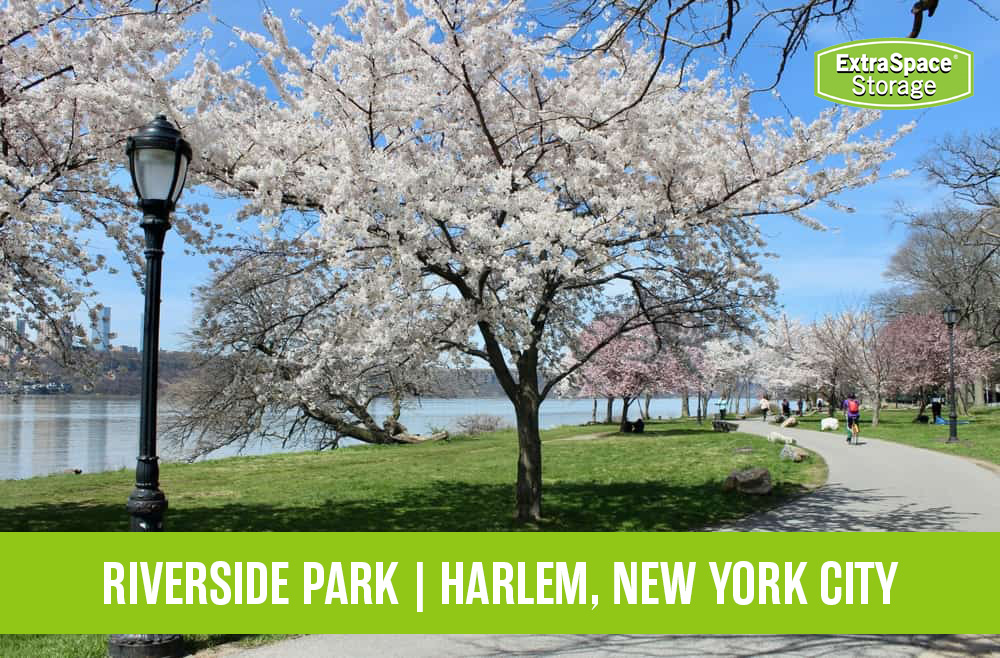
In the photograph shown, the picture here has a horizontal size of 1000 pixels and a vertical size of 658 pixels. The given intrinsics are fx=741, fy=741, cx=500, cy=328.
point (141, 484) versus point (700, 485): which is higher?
point (141, 484)

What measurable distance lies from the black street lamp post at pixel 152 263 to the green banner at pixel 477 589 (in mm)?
211

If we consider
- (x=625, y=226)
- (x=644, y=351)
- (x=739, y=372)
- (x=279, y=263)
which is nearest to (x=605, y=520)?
(x=625, y=226)

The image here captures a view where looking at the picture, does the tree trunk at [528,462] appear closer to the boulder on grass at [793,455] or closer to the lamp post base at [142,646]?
the lamp post base at [142,646]

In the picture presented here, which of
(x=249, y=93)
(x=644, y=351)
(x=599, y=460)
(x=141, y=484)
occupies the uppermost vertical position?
(x=249, y=93)

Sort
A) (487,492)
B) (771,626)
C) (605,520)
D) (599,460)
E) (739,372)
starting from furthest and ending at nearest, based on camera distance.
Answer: (739,372), (599,460), (487,492), (605,520), (771,626)

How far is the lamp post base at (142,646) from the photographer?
196 inches

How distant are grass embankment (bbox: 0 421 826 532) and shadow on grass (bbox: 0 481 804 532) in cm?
2

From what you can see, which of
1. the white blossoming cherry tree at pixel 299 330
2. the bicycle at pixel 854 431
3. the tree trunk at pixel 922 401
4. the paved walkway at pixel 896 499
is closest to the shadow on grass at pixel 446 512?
the paved walkway at pixel 896 499

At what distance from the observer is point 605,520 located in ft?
33.6

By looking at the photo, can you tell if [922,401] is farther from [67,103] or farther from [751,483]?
[67,103]

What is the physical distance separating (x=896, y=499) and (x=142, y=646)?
35.7 feet

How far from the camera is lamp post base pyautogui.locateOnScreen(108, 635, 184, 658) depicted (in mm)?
4988

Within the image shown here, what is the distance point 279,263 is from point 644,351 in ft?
71.3

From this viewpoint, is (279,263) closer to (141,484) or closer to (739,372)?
(141,484)
